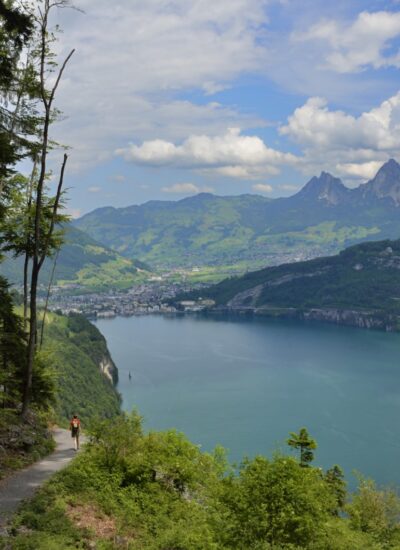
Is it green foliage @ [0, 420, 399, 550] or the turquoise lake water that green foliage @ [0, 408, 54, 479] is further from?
the turquoise lake water

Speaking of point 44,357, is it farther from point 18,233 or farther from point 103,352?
point 103,352

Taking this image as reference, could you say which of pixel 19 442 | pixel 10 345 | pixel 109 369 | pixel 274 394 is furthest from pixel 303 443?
pixel 109 369

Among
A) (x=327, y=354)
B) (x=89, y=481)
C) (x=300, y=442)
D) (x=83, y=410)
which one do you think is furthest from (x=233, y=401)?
(x=89, y=481)

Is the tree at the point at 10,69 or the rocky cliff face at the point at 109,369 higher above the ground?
the tree at the point at 10,69

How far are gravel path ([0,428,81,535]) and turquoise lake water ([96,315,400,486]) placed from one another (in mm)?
41000

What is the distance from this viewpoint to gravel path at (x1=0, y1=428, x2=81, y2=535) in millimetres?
15172

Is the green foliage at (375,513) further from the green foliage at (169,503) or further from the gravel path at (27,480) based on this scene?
the gravel path at (27,480)

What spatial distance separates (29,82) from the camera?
74.0 ft

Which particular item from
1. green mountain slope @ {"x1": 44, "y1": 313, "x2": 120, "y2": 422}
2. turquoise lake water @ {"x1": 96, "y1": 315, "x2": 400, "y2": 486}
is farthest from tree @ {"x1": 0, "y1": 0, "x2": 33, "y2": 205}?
green mountain slope @ {"x1": 44, "y1": 313, "x2": 120, "y2": 422}

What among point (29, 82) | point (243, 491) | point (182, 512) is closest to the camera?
point (243, 491)

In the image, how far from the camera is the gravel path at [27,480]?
15.2 meters

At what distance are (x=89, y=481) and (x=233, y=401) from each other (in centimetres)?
10170

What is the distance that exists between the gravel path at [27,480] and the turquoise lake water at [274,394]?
41.0 m

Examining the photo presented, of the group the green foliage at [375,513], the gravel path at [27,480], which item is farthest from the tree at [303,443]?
the gravel path at [27,480]
